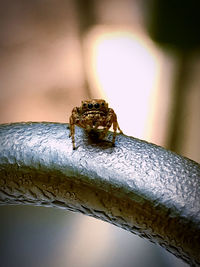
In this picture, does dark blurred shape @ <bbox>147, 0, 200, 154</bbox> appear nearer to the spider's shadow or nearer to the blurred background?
the blurred background

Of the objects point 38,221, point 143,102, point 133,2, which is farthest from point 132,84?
point 38,221

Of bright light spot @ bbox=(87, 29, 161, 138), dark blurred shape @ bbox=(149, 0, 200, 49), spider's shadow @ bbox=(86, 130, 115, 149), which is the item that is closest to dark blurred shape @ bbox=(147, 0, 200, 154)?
dark blurred shape @ bbox=(149, 0, 200, 49)

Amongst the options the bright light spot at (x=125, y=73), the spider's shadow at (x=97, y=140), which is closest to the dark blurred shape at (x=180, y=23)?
the bright light spot at (x=125, y=73)

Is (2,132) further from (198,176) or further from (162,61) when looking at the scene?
(162,61)

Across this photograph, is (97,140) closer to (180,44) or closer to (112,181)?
(112,181)

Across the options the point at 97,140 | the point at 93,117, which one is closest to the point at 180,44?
the point at 93,117

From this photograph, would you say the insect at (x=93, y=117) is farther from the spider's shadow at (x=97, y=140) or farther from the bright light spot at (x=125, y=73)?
the bright light spot at (x=125, y=73)
